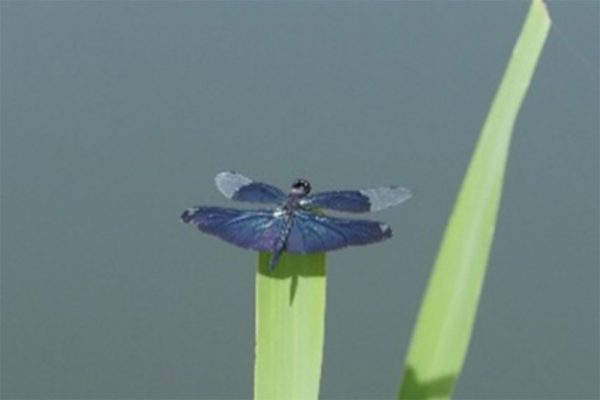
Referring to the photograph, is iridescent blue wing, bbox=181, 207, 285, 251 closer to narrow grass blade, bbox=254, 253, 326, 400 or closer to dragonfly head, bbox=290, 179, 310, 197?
dragonfly head, bbox=290, 179, 310, 197

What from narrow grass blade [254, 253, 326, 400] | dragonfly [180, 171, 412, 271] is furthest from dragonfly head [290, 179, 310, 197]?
narrow grass blade [254, 253, 326, 400]

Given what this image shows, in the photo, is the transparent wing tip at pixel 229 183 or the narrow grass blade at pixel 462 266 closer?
the narrow grass blade at pixel 462 266

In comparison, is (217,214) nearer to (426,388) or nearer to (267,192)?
(267,192)

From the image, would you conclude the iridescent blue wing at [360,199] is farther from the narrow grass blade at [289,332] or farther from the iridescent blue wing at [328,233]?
the narrow grass blade at [289,332]

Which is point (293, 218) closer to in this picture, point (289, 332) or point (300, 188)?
point (300, 188)

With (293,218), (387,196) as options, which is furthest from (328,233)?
(387,196)

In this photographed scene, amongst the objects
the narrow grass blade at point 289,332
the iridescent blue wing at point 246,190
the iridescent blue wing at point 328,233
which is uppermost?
the iridescent blue wing at point 246,190

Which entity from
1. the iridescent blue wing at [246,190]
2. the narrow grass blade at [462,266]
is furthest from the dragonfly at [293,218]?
the narrow grass blade at [462,266]

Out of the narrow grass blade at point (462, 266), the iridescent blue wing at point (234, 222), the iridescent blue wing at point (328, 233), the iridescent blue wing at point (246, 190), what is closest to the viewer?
Result: the narrow grass blade at point (462, 266)
